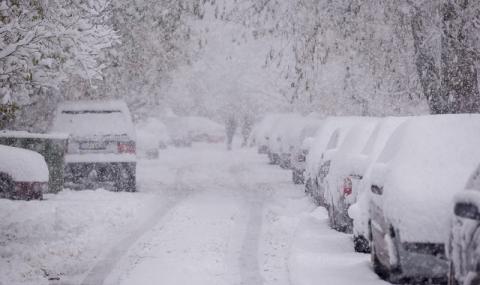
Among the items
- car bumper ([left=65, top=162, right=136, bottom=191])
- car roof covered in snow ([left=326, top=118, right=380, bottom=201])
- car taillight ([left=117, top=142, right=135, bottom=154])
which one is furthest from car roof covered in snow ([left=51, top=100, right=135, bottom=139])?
car roof covered in snow ([left=326, top=118, right=380, bottom=201])

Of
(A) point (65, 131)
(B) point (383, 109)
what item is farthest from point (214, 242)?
(B) point (383, 109)

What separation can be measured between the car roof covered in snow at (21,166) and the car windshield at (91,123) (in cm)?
449

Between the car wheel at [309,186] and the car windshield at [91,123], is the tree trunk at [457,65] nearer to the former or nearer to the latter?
the car wheel at [309,186]

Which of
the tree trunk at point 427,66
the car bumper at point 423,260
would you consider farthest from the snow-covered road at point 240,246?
the tree trunk at point 427,66

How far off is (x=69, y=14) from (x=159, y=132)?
35.1 metres

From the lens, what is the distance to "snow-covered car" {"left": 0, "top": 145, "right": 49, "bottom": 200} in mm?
13773

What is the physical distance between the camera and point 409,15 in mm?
14266

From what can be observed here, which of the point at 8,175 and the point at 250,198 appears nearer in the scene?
the point at 8,175

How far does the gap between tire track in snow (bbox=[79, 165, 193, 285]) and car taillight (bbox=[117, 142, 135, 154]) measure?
150cm

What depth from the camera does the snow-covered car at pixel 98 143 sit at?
18.5m

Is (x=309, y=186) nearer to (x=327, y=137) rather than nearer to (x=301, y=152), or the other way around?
(x=327, y=137)

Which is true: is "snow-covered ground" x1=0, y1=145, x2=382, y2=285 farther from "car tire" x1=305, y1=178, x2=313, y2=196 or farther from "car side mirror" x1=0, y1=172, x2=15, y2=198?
"car side mirror" x1=0, y1=172, x2=15, y2=198

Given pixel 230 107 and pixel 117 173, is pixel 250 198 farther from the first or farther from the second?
pixel 230 107

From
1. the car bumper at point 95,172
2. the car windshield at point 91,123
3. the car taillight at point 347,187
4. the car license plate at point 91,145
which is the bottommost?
the car bumper at point 95,172
